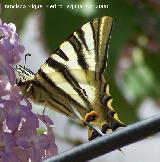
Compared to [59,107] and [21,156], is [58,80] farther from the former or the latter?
[21,156]

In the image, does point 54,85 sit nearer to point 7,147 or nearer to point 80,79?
point 80,79

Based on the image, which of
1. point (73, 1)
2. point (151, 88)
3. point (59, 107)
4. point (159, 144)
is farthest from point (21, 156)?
point (159, 144)

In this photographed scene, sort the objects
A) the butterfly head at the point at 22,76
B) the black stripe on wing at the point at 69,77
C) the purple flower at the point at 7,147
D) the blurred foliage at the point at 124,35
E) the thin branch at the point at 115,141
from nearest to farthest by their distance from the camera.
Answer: the thin branch at the point at 115,141
the purple flower at the point at 7,147
the butterfly head at the point at 22,76
the black stripe on wing at the point at 69,77
the blurred foliage at the point at 124,35

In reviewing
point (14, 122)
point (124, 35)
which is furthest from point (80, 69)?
point (124, 35)

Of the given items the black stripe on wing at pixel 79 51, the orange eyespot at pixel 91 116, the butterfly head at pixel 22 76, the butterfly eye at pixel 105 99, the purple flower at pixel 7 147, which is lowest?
the orange eyespot at pixel 91 116

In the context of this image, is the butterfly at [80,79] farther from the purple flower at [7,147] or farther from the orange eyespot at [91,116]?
the purple flower at [7,147]

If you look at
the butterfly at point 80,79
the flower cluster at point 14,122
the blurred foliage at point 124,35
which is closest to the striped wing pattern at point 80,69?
the butterfly at point 80,79
